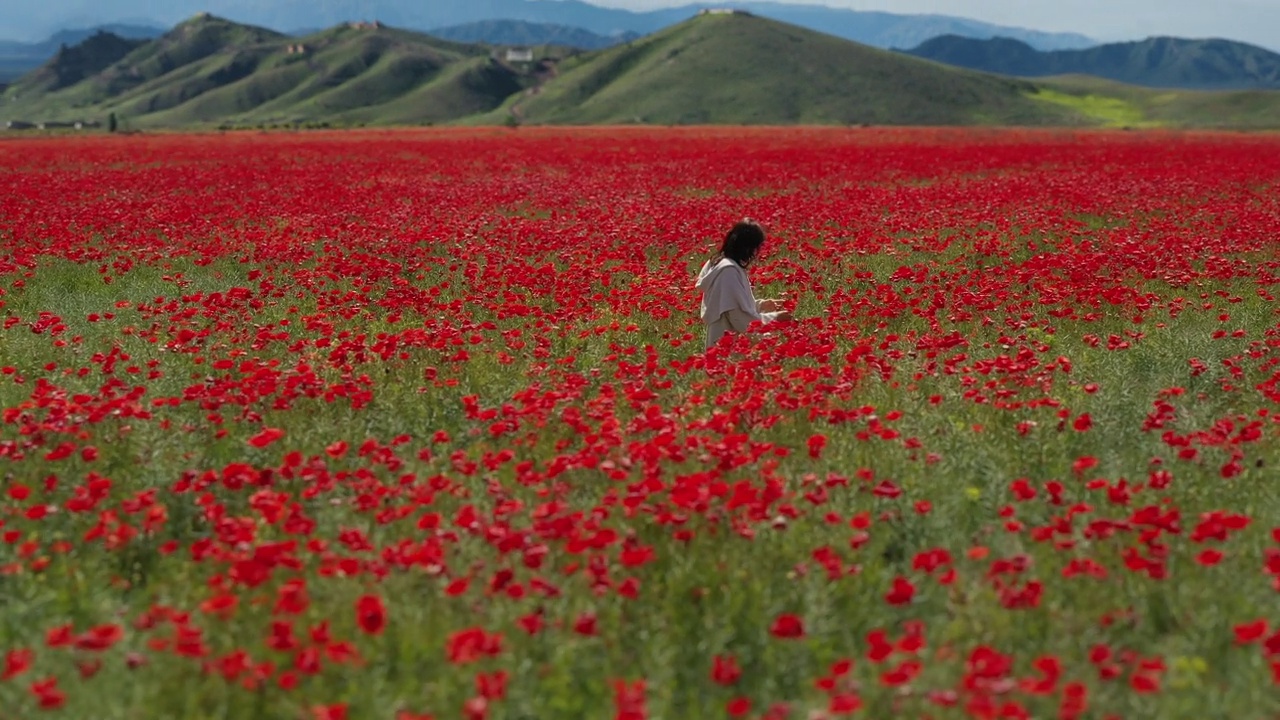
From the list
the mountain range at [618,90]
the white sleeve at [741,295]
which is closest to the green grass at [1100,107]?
the mountain range at [618,90]

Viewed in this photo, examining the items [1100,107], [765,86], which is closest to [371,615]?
[765,86]

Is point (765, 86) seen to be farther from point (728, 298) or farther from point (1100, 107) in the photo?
point (728, 298)

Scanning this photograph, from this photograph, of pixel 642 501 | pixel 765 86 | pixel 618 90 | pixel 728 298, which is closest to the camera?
pixel 642 501

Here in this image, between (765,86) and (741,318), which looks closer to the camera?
(741,318)

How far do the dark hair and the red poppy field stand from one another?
784 mm

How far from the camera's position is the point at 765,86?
118000mm

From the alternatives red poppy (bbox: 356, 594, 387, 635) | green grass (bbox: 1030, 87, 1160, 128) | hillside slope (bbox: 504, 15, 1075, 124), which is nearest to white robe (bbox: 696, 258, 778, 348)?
red poppy (bbox: 356, 594, 387, 635)

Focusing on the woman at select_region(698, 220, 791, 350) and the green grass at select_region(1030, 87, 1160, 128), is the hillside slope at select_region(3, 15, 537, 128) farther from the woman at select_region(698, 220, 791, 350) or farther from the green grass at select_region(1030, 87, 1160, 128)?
the woman at select_region(698, 220, 791, 350)

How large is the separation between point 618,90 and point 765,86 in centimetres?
1725

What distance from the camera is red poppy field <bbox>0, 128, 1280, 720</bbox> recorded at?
161 inches

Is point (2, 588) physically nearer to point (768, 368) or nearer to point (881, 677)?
point (881, 677)

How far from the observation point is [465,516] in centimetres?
493

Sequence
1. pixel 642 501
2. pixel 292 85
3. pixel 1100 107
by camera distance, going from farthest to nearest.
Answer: pixel 292 85 → pixel 1100 107 → pixel 642 501

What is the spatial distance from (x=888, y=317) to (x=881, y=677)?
24.4ft
